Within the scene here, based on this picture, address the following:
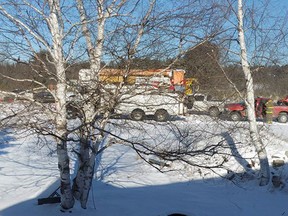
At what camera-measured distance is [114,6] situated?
497 centimetres

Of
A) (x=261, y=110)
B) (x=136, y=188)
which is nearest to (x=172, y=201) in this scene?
(x=136, y=188)

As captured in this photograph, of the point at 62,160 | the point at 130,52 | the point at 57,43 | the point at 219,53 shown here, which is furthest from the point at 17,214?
the point at 219,53

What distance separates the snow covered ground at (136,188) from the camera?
20.8 feet

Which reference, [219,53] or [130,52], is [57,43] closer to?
[130,52]

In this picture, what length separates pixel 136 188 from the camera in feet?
27.8

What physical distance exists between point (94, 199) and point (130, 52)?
11.8 ft

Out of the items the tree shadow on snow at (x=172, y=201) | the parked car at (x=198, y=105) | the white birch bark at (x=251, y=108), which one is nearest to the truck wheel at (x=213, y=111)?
the parked car at (x=198, y=105)

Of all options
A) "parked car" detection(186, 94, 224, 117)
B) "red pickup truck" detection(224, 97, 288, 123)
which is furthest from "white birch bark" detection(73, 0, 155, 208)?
"red pickup truck" detection(224, 97, 288, 123)

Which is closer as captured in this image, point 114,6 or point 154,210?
point 114,6

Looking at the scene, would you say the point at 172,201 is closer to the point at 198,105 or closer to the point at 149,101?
the point at 198,105

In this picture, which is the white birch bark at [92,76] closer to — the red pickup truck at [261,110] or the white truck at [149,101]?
the white truck at [149,101]

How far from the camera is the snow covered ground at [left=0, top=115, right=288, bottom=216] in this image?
6.34 m

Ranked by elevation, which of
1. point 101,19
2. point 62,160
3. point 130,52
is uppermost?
point 101,19

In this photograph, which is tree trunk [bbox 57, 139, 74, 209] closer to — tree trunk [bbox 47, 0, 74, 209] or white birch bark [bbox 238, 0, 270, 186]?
tree trunk [bbox 47, 0, 74, 209]
